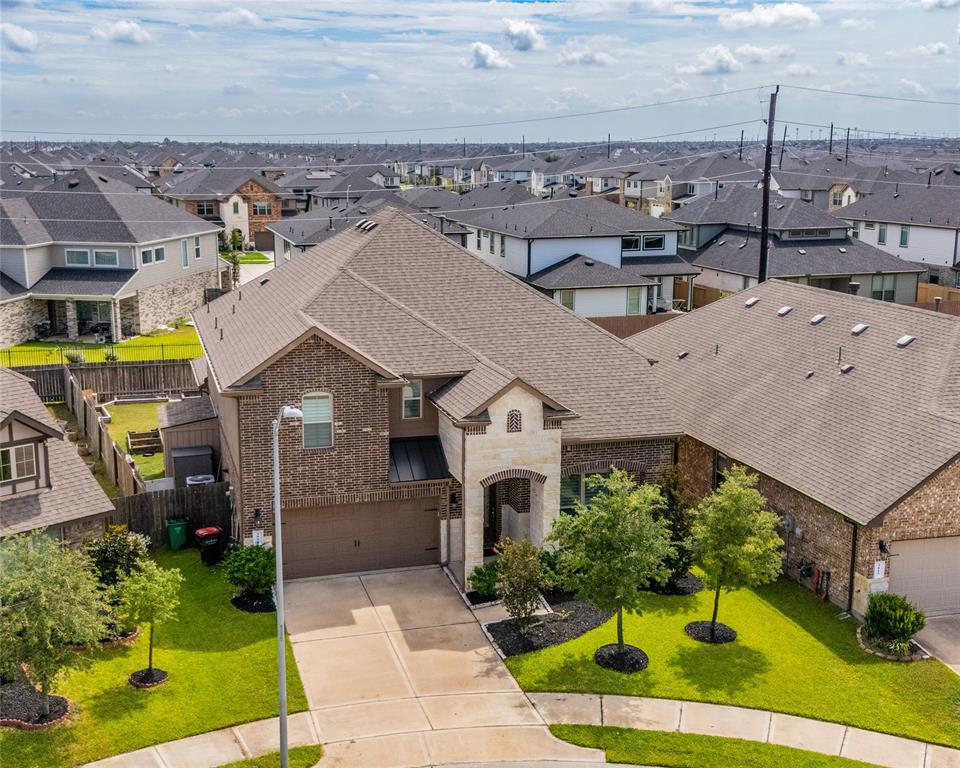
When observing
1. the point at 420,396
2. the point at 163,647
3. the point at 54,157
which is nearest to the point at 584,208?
the point at 420,396

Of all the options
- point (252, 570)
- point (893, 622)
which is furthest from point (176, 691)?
point (893, 622)

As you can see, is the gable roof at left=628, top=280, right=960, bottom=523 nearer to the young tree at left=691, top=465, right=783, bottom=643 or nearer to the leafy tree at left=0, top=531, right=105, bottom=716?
the young tree at left=691, top=465, right=783, bottom=643

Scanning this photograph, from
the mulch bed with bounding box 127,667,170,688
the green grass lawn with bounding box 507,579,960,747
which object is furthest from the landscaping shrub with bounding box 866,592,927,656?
the mulch bed with bounding box 127,667,170,688

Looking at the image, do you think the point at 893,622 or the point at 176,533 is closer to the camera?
the point at 893,622

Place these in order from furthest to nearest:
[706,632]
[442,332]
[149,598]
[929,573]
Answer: [442,332] < [929,573] < [706,632] < [149,598]

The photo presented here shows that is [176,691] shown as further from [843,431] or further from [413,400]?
[843,431]

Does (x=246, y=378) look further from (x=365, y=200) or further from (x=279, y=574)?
(x=365, y=200)

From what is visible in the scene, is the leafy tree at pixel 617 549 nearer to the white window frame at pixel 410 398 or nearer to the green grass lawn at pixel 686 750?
the green grass lawn at pixel 686 750
